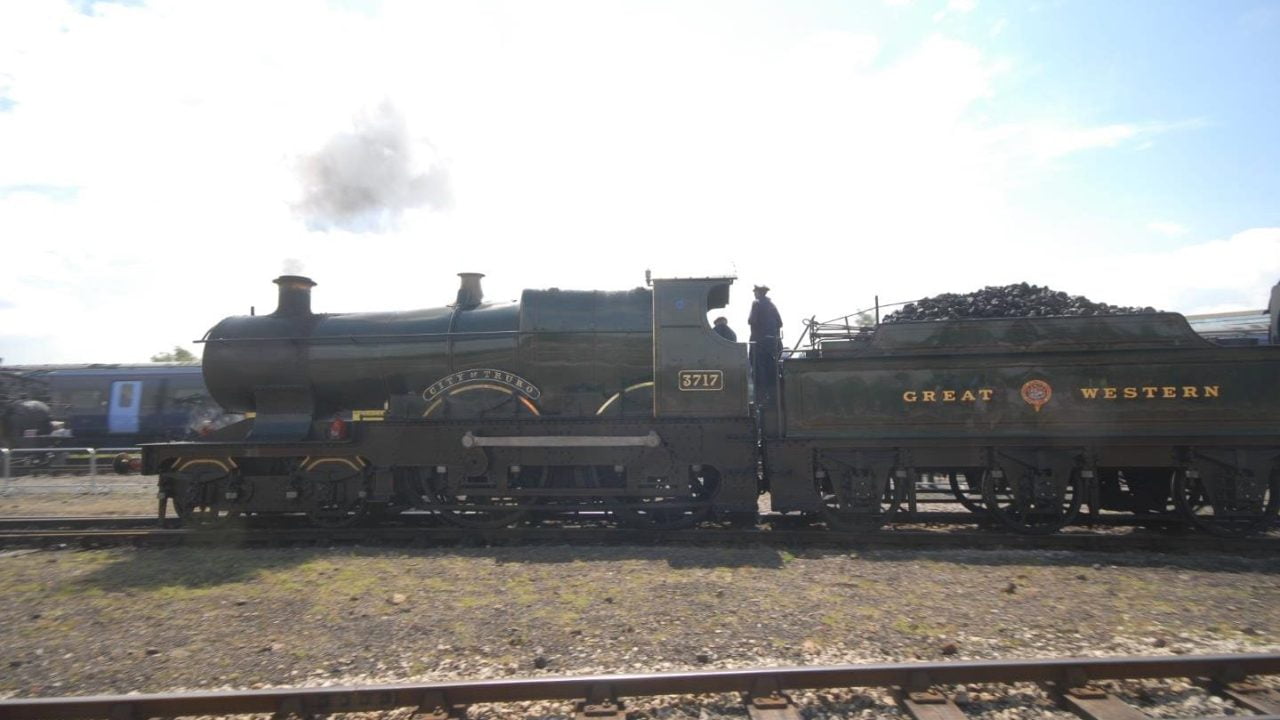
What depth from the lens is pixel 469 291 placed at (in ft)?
32.7

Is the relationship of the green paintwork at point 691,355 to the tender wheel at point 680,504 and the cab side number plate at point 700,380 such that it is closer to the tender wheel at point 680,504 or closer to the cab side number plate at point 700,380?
the cab side number plate at point 700,380

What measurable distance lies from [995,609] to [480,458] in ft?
19.1

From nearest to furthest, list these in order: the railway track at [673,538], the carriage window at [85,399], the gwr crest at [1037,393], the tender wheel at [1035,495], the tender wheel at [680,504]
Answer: the railway track at [673,538], the gwr crest at [1037,393], the tender wheel at [1035,495], the tender wheel at [680,504], the carriage window at [85,399]

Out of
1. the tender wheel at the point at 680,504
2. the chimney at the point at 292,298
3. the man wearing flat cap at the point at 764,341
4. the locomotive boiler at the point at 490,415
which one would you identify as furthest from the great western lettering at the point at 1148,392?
the chimney at the point at 292,298

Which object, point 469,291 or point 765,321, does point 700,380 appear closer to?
point 765,321

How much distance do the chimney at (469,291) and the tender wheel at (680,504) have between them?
3.41 meters

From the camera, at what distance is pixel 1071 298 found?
37.4 ft

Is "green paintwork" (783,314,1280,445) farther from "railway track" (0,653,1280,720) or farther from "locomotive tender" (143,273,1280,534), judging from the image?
"railway track" (0,653,1280,720)

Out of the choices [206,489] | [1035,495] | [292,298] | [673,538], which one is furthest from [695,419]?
[206,489]

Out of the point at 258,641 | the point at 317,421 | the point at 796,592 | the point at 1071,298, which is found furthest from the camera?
the point at 1071,298

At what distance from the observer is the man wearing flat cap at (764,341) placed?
9.35 meters

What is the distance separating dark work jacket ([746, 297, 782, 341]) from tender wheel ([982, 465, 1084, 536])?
3.10 meters

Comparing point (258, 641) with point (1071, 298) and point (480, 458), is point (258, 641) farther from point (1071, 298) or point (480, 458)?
point (1071, 298)

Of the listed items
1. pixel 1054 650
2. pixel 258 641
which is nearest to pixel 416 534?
pixel 258 641
